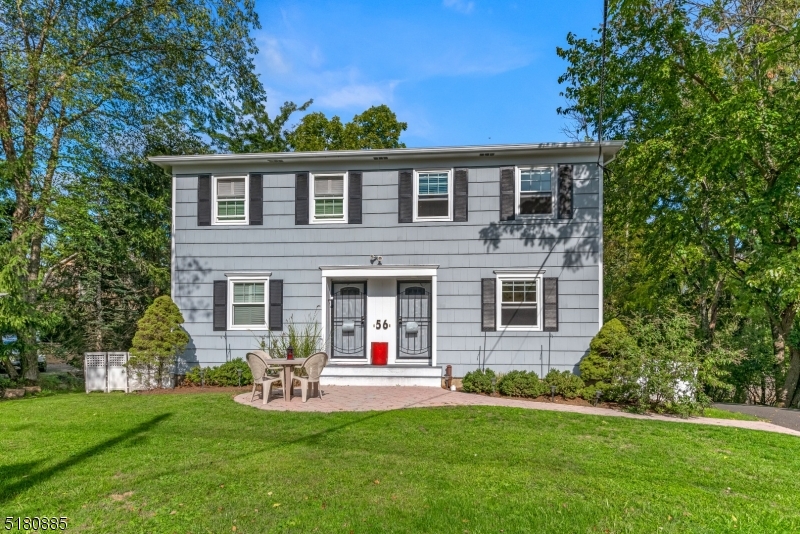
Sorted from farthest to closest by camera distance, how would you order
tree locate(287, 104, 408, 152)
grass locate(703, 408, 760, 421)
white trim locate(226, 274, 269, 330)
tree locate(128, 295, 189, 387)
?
tree locate(287, 104, 408, 152) < white trim locate(226, 274, 269, 330) < tree locate(128, 295, 189, 387) < grass locate(703, 408, 760, 421)

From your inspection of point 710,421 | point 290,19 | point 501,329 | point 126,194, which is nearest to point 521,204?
point 501,329

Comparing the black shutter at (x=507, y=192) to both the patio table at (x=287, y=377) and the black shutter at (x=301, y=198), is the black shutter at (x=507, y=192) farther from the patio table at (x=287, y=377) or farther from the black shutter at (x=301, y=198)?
the patio table at (x=287, y=377)

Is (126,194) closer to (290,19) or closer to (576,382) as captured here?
(290,19)

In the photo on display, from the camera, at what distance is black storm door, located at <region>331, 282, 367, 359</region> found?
10.9 m

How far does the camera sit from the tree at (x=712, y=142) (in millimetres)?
8930

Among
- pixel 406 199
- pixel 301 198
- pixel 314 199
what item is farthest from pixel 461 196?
pixel 301 198

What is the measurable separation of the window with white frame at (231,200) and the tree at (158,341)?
2.29 metres

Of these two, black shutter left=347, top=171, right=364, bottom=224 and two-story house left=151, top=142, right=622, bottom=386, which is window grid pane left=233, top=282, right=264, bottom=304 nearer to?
two-story house left=151, top=142, right=622, bottom=386

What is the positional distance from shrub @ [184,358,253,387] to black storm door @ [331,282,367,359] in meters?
2.00

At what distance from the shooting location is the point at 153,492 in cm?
415

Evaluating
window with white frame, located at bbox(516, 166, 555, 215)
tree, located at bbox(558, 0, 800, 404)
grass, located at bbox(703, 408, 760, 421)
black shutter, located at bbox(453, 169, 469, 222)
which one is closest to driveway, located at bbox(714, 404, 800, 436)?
grass, located at bbox(703, 408, 760, 421)

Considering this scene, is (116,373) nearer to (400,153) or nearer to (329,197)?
(329,197)

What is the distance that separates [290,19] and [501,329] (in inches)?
405

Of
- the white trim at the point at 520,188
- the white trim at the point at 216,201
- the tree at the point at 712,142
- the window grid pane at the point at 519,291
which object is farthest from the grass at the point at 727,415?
the white trim at the point at 216,201
